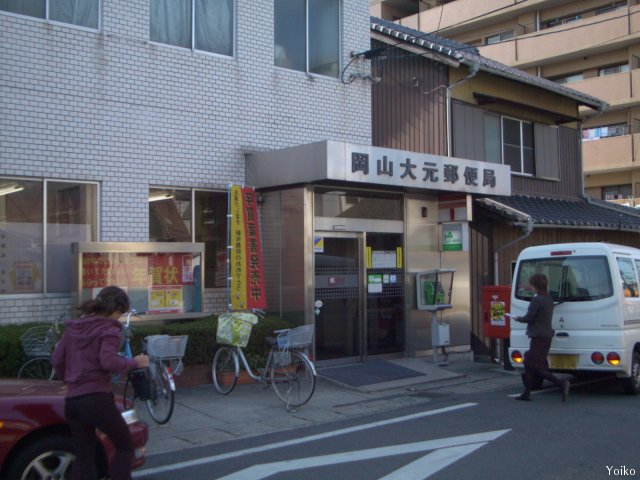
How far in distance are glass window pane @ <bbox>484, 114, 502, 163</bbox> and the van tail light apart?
25.4 feet

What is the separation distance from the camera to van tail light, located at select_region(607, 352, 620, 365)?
370 inches

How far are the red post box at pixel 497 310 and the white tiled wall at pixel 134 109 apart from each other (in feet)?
13.6

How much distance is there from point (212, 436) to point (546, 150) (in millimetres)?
13360

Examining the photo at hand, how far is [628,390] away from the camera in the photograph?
32.1ft

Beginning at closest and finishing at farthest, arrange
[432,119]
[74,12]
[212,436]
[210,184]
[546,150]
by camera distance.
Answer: [212,436] → [74,12] → [210,184] → [432,119] → [546,150]

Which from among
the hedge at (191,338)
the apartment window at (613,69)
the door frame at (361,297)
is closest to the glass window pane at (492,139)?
the door frame at (361,297)

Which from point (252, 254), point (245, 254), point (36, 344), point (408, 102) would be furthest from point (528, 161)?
point (36, 344)

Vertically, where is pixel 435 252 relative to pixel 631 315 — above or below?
above

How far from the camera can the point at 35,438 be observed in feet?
16.7

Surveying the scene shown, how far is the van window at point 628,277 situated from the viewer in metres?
9.90

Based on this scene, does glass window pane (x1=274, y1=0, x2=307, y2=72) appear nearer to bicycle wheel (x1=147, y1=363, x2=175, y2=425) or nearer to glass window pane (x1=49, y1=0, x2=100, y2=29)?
glass window pane (x1=49, y1=0, x2=100, y2=29)

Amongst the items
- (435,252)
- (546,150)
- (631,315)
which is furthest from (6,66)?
(546,150)

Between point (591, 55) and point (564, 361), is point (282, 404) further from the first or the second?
point (591, 55)

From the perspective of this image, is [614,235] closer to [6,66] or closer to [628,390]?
[628,390]
